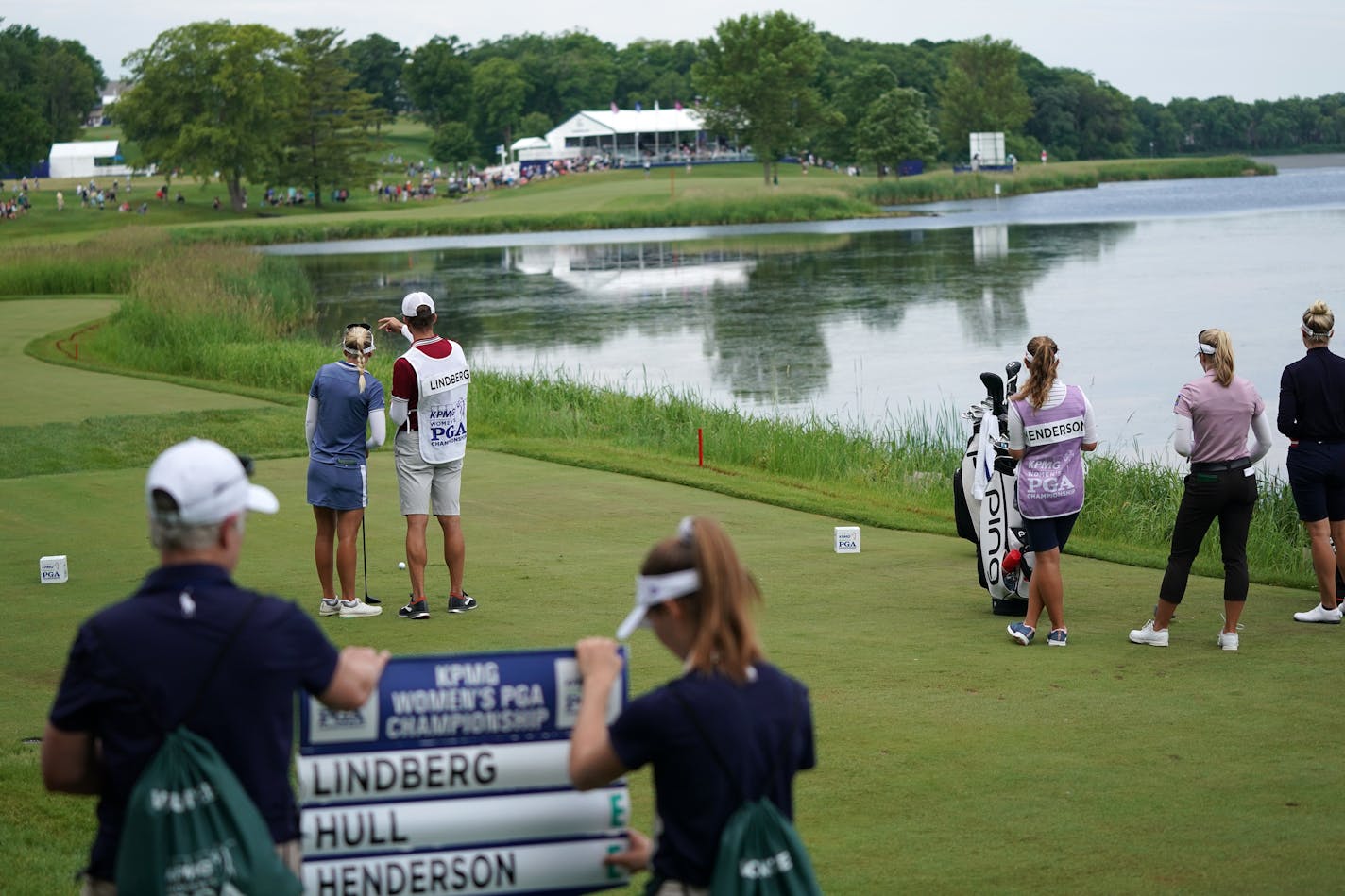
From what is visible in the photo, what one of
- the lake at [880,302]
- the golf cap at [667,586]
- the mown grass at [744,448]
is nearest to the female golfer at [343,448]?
the mown grass at [744,448]

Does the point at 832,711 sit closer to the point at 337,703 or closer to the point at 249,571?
the point at 337,703

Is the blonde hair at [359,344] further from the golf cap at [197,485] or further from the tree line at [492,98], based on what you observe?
the tree line at [492,98]

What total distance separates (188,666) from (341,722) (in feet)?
1.54

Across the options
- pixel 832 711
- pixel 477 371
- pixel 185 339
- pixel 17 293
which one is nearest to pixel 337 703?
pixel 832 711

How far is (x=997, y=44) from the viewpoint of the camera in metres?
174

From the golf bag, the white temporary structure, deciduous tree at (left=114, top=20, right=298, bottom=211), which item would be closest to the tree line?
deciduous tree at (left=114, top=20, right=298, bottom=211)

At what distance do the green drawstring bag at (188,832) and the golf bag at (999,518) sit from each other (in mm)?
7035

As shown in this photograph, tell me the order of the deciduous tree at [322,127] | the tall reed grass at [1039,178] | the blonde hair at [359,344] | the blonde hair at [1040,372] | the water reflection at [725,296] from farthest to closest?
the deciduous tree at [322,127]
the tall reed grass at [1039,178]
the water reflection at [725,296]
the blonde hair at [359,344]
the blonde hair at [1040,372]

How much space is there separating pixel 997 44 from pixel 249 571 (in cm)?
17283

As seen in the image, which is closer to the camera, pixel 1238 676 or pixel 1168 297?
pixel 1238 676

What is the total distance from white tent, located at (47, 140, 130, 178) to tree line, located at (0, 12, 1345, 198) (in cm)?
598

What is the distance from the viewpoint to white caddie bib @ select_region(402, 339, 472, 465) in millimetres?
9766

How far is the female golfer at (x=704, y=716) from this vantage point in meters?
3.38

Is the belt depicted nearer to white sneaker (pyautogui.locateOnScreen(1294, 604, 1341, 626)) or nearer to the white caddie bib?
white sneaker (pyautogui.locateOnScreen(1294, 604, 1341, 626))
